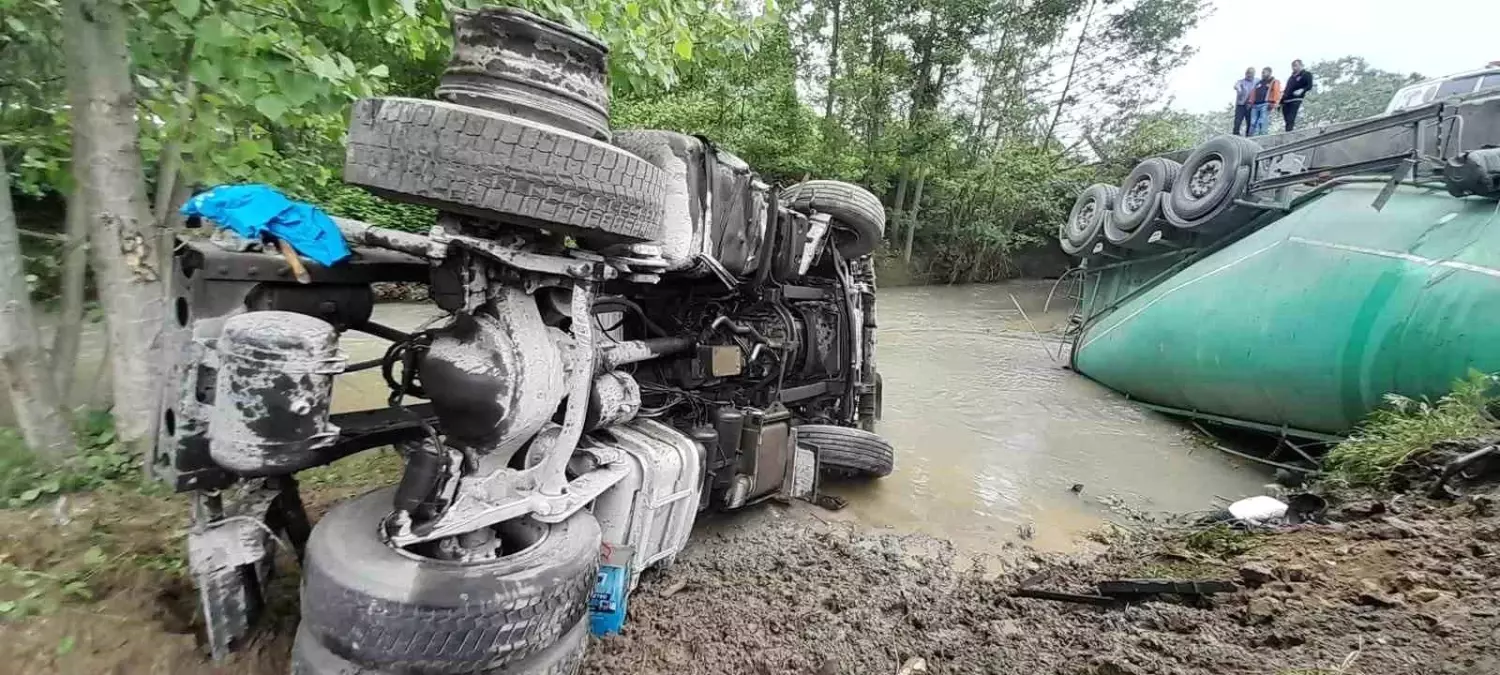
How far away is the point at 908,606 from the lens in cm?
255

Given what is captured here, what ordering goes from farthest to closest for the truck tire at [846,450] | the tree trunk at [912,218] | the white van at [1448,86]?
the tree trunk at [912,218]
the white van at [1448,86]
the truck tire at [846,450]

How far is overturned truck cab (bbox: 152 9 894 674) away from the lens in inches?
57.7

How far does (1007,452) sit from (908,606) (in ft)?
9.53

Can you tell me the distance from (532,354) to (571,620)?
25.3 inches

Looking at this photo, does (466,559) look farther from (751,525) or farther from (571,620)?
(751,525)

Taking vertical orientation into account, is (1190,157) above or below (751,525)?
above

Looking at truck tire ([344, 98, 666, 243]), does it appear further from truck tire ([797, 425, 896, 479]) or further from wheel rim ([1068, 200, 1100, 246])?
wheel rim ([1068, 200, 1100, 246])

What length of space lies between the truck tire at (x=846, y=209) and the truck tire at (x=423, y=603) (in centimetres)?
253

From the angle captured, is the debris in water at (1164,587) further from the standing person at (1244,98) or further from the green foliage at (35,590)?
the standing person at (1244,98)

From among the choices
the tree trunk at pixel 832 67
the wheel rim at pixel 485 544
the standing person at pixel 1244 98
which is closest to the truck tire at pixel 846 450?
the wheel rim at pixel 485 544

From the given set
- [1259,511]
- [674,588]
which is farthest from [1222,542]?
[674,588]

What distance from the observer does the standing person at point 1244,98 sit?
11.9m

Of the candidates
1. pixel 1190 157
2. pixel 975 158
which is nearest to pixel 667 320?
pixel 1190 157

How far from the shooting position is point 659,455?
240 cm
